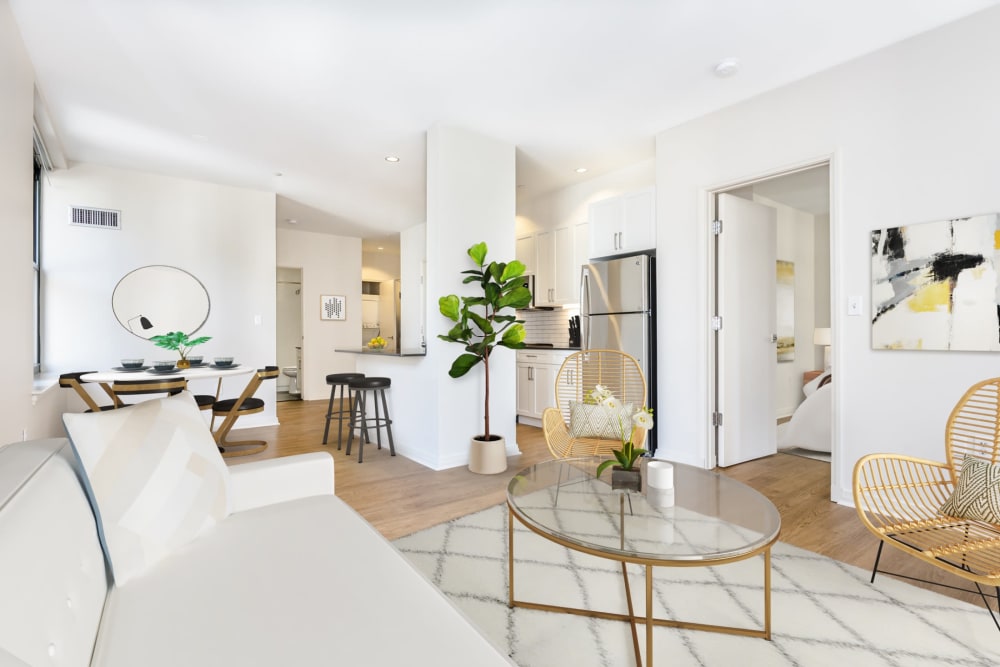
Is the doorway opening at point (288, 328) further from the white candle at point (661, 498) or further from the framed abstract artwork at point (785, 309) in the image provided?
the white candle at point (661, 498)

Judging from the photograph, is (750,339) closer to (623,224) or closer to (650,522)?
(623,224)

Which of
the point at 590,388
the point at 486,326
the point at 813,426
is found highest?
the point at 486,326

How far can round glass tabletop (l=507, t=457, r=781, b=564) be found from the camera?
1.33 m

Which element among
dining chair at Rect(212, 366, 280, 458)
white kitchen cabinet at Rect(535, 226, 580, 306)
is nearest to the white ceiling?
white kitchen cabinet at Rect(535, 226, 580, 306)

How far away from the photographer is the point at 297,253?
753 cm

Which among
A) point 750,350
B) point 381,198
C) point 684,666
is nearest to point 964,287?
point 750,350

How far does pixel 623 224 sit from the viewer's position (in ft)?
14.4

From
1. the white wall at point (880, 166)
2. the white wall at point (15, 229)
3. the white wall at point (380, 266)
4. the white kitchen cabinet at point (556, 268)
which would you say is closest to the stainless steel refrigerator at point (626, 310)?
the white wall at point (880, 166)

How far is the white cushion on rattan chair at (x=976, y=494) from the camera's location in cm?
176

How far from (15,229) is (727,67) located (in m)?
4.21

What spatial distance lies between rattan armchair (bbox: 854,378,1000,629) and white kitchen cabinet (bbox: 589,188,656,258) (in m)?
2.39

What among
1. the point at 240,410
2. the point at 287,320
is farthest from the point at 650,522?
the point at 287,320

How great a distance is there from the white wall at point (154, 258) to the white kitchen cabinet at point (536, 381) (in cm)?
295

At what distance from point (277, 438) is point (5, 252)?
2864mm
